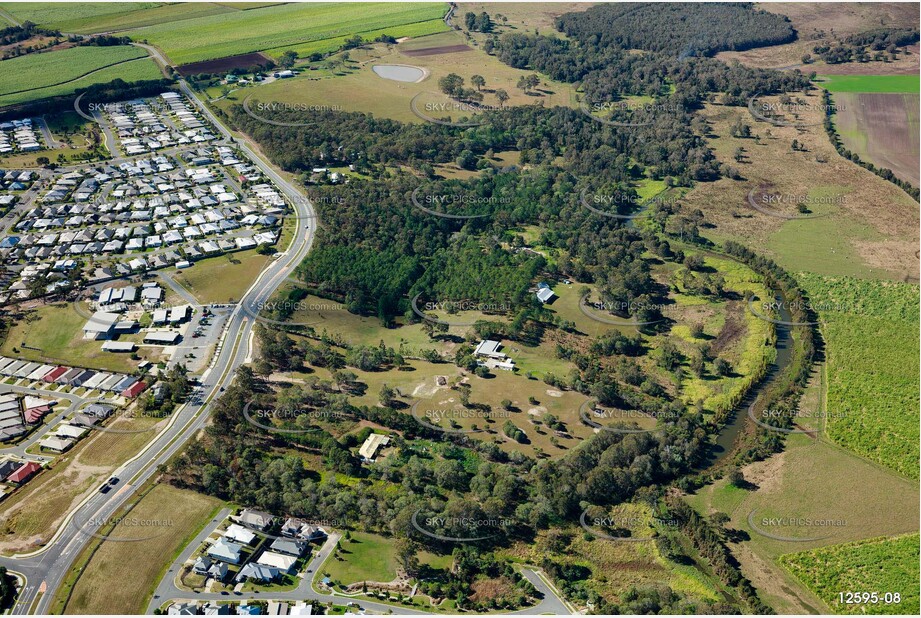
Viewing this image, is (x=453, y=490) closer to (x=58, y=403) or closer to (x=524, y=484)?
(x=524, y=484)

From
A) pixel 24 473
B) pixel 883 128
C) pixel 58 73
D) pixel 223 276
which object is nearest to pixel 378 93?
pixel 58 73

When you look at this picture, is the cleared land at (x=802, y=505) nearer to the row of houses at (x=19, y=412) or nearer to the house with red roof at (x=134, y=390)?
the house with red roof at (x=134, y=390)

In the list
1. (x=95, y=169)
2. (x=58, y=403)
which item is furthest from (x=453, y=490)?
(x=95, y=169)

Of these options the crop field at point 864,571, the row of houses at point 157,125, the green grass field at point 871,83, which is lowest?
the crop field at point 864,571

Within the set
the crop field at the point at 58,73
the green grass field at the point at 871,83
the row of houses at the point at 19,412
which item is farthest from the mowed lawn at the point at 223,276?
the green grass field at the point at 871,83

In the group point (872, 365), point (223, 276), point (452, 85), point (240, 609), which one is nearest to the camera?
point (240, 609)

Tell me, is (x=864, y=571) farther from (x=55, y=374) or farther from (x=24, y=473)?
(x=55, y=374)
